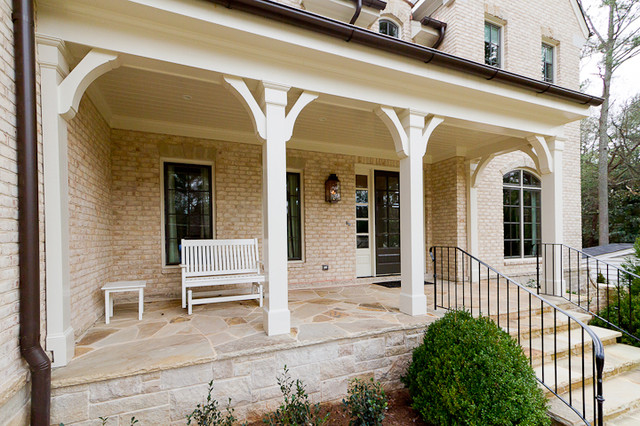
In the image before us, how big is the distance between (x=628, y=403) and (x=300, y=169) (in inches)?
202

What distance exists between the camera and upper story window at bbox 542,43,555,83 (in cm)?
739

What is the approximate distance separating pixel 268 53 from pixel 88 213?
264 centimetres

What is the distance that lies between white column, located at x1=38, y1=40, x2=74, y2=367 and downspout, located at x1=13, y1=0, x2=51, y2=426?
227mm

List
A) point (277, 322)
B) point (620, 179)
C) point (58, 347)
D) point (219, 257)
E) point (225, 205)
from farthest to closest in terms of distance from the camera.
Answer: point (620, 179)
point (225, 205)
point (219, 257)
point (277, 322)
point (58, 347)

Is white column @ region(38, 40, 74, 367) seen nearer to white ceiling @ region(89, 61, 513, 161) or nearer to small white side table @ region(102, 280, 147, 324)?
white ceiling @ region(89, 61, 513, 161)

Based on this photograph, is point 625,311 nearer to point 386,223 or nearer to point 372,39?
point 386,223

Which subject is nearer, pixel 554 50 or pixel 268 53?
pixel 268 53

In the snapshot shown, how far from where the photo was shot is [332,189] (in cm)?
573

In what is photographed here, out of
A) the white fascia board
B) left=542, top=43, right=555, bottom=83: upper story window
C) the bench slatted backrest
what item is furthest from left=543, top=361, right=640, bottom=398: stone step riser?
left=542, top=43, right=555, bottom=83: upper story window

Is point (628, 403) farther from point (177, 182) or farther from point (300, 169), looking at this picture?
point (177, 182)

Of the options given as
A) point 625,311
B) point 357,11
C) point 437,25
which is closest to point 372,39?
point 357,11

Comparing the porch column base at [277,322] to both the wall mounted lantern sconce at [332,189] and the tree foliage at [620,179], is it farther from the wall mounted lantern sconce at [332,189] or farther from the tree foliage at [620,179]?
the tree foliage at [620,179]

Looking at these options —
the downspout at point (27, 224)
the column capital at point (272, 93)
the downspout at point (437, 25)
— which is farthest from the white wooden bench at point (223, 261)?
the downspout at point (437, 25)

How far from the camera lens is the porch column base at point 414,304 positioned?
3564mm
